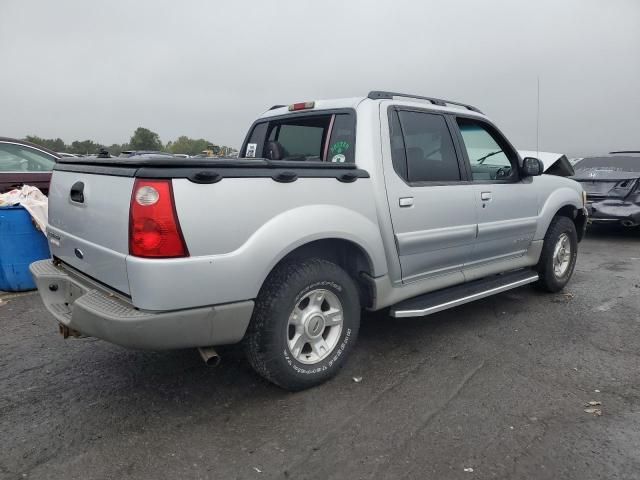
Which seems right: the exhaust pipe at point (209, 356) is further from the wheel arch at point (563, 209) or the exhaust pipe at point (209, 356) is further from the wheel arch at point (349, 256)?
the wheel arch at point (563, 209)

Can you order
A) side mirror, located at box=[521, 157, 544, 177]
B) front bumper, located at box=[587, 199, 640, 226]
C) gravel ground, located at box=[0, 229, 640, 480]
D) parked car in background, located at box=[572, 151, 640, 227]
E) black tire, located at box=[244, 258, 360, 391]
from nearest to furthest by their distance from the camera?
1. gravel ground, located at box=[0, 229, 640, 480]
2. black tire, located at box=[244, 258, 360, 391]
3. side mirror, located at box=[521, 157, 544, 177]
4. front bumper, located at box=[587, 199, 640, 226]
5. parked car in background, located at box=[572, 151, 640, 227]

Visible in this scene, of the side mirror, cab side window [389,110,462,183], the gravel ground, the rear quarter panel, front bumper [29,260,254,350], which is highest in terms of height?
cab side window [389,110,462,183]

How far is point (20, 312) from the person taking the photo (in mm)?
4738

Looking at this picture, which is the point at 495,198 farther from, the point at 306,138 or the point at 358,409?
the point at 358,409

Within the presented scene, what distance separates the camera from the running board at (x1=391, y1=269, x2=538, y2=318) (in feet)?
11.3

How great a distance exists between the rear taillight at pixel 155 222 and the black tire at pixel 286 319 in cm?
61

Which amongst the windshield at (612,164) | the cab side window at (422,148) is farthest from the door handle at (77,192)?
the windshield at (612,164)

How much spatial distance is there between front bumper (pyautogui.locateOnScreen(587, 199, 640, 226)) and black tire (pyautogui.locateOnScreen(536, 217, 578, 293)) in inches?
150

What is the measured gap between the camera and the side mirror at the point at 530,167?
14.5ft

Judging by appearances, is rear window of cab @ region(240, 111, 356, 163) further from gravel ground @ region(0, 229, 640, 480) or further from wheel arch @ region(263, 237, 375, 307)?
gravel ground @ region(0, 229, 640, 480)

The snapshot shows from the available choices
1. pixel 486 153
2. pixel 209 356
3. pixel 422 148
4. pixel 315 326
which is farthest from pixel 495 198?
pixel 209 356

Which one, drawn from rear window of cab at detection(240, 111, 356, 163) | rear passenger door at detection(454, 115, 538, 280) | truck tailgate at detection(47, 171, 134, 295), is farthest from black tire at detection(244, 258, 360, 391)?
rear passenger door at detection(454, 115, 538, 280)

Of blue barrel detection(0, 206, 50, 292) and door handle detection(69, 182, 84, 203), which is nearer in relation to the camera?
door handle detection(69, 182, 84, 203)

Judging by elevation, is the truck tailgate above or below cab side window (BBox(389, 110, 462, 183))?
below
